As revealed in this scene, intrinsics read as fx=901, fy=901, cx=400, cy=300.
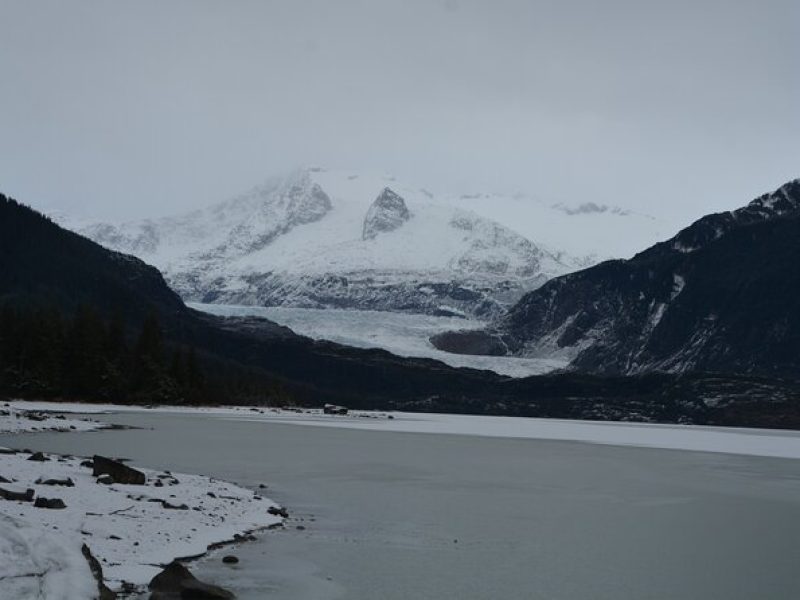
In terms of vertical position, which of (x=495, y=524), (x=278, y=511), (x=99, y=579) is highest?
(x=99, y=579)

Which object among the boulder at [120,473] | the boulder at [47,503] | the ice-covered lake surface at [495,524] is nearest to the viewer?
the ice-covered lake surface at [495,524]

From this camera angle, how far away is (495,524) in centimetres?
3053

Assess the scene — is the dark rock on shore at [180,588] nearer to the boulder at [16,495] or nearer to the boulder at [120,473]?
the boulder at [16,495]

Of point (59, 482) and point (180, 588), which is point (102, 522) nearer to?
point (59, 482)

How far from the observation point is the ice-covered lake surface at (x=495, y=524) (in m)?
21.4

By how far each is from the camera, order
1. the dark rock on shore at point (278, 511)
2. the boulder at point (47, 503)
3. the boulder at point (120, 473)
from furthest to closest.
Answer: the boulder at point (120, 473) → the dark rock on shore at point (278, 511) → the boulder at point (47, 503)

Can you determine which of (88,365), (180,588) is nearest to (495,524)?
(180,588)

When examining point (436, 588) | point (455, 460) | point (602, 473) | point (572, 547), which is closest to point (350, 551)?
point (436, 588)

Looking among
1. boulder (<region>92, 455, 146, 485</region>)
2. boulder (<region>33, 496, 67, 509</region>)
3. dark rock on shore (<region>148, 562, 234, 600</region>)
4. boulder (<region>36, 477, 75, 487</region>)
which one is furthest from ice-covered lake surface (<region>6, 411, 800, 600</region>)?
boulder (<region>36, 477, 75, 487</region>)

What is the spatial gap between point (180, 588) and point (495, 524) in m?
14.7

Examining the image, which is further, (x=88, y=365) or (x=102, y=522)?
(x=88, y=365)

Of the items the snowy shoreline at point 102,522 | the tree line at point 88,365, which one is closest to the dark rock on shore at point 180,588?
the snowy shoreline at point 102,522

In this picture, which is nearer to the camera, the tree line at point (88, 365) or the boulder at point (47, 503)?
the boulder at point (47, 503)

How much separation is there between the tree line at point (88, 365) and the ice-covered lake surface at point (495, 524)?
5082 centimetres
